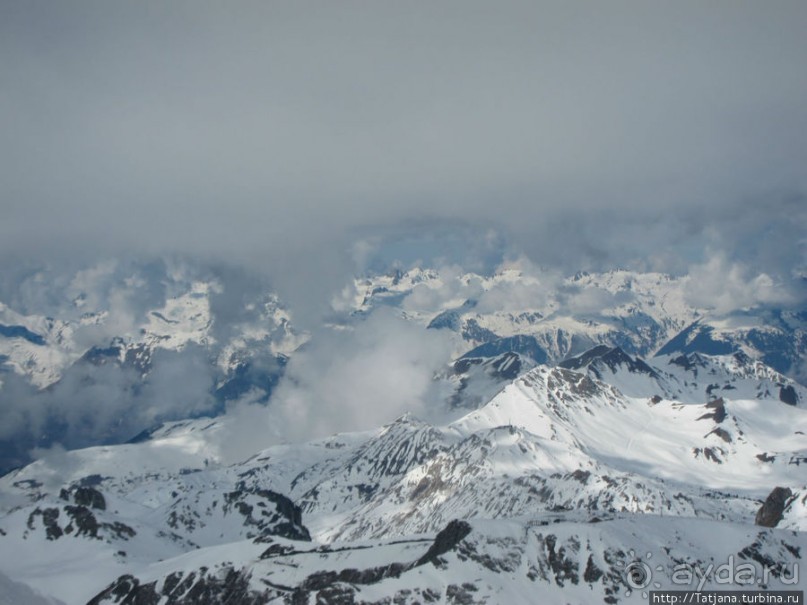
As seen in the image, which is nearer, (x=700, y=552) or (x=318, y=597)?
(x=318, y=597)

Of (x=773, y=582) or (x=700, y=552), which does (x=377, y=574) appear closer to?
(x=700, y=552)

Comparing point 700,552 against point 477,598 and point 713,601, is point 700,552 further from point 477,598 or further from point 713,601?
point 477,598

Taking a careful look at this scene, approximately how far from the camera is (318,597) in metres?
181

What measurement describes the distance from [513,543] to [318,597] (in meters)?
58.5

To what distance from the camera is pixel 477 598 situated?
173250mm

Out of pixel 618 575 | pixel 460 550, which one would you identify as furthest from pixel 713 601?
pixel 460 550

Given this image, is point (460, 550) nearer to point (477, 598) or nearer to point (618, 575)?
point (477, 598)

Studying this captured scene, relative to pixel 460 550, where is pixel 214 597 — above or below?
below

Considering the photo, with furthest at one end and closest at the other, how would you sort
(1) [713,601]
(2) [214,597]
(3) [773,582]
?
(2) [214,597]
(3) [773,582]
(1) [713,601]

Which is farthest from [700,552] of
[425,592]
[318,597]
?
[318,597]

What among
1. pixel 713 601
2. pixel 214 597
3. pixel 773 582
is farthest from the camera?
pixel 214 597

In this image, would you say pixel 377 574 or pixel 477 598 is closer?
pixel 477 598

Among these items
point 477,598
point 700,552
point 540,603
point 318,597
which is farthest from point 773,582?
point 318,597

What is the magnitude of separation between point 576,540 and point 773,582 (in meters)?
52.7
